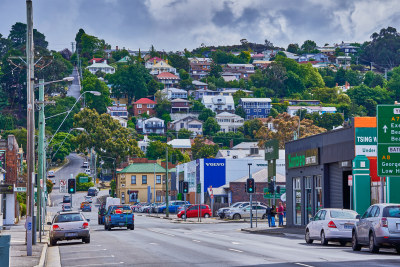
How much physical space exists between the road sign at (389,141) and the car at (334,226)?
2.79 metres

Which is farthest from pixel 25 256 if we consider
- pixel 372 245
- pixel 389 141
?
pixel 389 141

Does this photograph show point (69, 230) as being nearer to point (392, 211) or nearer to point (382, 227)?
point (382, 227)

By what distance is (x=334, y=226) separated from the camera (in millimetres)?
33625

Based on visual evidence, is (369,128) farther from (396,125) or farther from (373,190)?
(396,125)

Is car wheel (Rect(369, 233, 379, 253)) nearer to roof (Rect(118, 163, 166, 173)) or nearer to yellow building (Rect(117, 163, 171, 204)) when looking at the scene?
yellow building (Rect(117, 163, 171, 204))

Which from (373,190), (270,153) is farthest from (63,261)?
(270,153)

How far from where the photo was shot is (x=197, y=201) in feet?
312

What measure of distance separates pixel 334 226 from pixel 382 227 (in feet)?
21.1

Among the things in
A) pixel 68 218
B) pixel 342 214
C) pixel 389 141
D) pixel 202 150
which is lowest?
pixel 68 218

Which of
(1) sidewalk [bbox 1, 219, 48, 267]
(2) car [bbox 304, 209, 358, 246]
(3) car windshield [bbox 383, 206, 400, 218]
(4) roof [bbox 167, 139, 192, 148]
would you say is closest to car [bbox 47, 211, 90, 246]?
(1) sidewalk [bbox 1, 219, 48, 267]

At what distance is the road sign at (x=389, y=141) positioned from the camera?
35625 millimetres

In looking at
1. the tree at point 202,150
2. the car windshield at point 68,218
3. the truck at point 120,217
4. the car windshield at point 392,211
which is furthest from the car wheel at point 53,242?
the tree at point 202,150

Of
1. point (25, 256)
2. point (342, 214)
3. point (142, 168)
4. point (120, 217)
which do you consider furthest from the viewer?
point (142, 168)

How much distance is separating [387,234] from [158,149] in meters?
153
